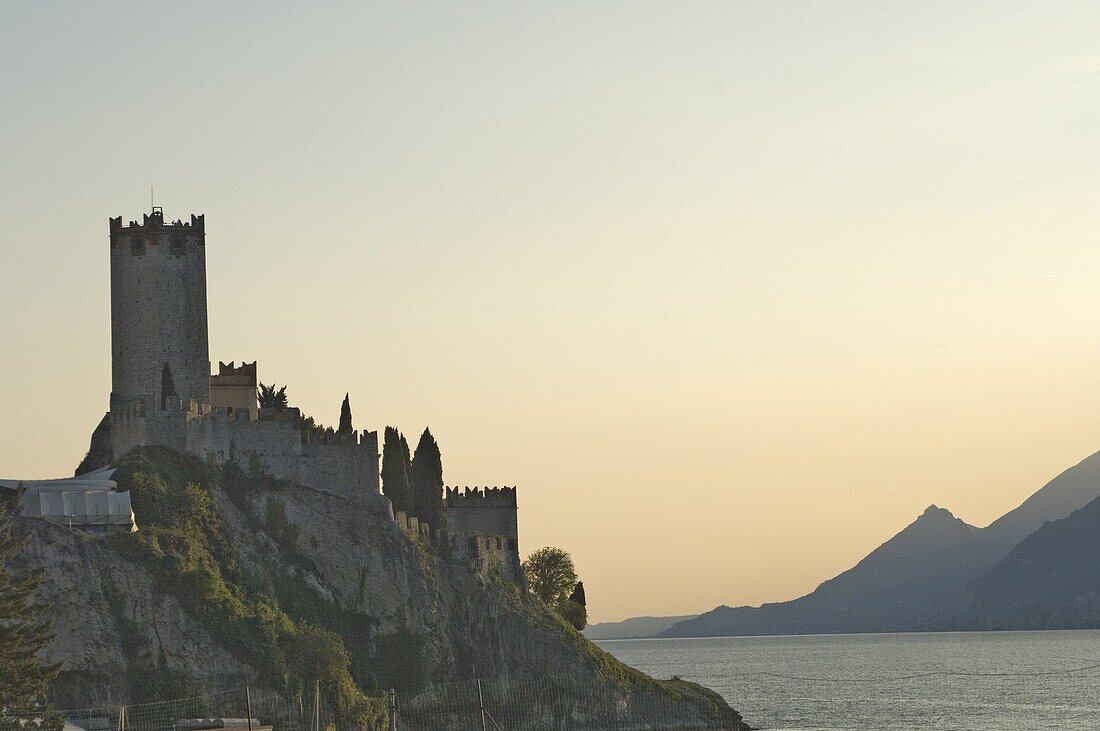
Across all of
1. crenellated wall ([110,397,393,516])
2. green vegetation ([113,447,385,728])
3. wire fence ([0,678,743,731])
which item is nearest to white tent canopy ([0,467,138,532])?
green vegetation ([113,447,385,728])

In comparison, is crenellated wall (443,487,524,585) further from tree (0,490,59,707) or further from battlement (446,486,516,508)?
tree (0,490,59,707)

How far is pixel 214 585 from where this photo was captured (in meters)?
90.9

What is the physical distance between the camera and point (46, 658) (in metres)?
81.4

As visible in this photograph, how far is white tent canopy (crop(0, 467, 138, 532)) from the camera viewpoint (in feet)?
294

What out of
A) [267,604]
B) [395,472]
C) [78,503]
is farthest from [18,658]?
[395,472]

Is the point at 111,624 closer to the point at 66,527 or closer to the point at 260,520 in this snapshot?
the point at 66,527

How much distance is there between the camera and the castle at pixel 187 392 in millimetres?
98625

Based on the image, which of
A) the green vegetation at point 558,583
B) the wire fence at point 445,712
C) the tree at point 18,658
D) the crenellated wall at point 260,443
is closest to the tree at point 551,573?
→ the green vegetation at point 558,583

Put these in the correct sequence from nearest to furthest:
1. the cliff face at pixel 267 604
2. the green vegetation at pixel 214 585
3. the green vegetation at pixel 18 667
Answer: the green vegetation at pixel 18 667 → the cliff face at pixel 267 604 → the green vegetation at pixel 214 585

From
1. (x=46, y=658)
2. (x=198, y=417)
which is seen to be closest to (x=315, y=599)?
(x=198, y=417)

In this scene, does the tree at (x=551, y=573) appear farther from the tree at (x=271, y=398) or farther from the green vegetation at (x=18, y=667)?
the green vegetation at (x=18, y=667)

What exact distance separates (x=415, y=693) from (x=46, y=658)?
2440cm

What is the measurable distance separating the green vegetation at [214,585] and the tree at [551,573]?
50.9 meters

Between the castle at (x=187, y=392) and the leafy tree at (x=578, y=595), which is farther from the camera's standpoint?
the leafy tree at (x=578, y=595)
